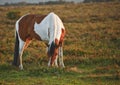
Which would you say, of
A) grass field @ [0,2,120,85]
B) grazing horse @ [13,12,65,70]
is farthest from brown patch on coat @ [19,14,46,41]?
grass field @ [0,2,120,85]

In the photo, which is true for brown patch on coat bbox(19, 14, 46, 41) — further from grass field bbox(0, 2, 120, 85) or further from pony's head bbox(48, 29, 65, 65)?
pony's head bbox(48, 29, 65, 65)

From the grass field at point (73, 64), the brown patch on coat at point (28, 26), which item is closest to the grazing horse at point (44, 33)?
the brown patch on coat at point (28, 26)

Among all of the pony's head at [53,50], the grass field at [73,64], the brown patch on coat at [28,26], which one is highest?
the brown patch on coat at [28,26]

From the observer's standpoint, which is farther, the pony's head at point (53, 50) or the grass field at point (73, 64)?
the pony's head at point (53, 50)

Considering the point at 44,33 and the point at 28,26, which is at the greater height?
the point at 28,26

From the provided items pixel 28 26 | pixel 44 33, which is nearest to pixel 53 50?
pixel 44 33

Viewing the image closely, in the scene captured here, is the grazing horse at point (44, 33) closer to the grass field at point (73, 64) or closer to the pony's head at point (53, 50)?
the pony's head at point (53, 50)

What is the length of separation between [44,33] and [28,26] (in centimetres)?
116

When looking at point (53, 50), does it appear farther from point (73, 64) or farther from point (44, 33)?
point (73, 64)

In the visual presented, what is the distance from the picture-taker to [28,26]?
1398 cm

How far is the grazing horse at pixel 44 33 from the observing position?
1234 centimetres

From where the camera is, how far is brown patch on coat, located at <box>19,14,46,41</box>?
44.8ft

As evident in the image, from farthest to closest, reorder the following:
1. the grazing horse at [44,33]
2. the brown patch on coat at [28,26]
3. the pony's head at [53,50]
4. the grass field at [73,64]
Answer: the brown patch on coat at [28,26] → the grazing horse at [44,33] → the pony's head at [53,50] → the grass field at [73,64]

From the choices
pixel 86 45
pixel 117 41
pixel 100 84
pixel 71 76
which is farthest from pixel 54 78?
pixel 117 41
